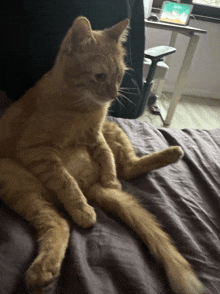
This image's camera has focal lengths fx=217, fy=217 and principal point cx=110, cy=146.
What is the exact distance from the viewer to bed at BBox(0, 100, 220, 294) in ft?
1.81

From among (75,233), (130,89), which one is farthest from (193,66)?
(75,233)

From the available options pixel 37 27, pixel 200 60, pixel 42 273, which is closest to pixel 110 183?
pixel 42 273

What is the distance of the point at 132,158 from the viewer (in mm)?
1017

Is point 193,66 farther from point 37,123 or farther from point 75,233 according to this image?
point 75,233

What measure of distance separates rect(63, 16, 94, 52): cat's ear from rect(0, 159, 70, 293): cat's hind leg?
50 centimetres

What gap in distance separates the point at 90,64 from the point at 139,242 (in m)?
0.68

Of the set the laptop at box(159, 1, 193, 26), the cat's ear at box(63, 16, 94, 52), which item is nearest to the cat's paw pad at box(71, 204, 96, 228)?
the cat's ear at box(63, 16, 94, 52)

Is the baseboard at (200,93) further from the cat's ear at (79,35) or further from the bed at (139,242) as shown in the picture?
the cat's ear at (79,35)

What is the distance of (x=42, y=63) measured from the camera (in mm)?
1060

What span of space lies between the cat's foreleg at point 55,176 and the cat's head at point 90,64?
0.27 m

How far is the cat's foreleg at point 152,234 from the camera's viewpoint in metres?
0.57

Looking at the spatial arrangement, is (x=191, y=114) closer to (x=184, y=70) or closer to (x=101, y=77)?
(x=184, y=70)

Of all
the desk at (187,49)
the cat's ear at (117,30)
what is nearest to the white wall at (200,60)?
the desk at (187,49)

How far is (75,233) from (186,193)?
467 millimetres
